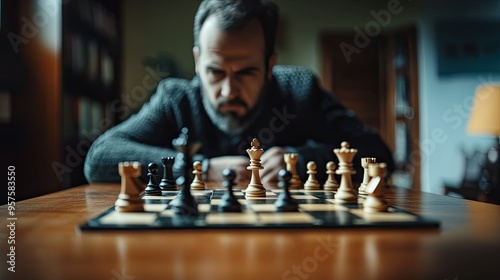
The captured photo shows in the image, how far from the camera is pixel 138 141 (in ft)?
7.00

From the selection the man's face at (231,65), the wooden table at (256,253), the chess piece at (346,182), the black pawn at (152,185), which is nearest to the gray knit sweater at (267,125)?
the man's face at (231,65)

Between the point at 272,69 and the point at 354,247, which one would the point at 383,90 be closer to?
the point at 272,69

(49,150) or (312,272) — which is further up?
(49,150)

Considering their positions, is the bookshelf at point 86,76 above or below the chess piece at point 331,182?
above

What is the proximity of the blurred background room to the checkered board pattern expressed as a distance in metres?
1.96

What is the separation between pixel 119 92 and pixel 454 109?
3121mm

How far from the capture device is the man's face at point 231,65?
7.18 feet

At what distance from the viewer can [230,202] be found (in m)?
0.97

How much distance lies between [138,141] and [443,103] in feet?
10.8

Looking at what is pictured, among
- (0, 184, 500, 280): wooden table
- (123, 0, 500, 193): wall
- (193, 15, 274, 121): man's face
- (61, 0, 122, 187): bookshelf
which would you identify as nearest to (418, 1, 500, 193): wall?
(123, 0, 500, 193): wall

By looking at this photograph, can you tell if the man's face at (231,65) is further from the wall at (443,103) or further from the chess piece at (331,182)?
the wall at (443,103)

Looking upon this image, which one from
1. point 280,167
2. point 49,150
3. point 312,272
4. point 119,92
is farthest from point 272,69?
point 312,272

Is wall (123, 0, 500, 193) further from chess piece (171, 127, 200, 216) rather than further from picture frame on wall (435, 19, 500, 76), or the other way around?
chess piece (171, 127, 200, 216)

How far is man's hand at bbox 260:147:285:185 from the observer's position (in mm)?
1729
